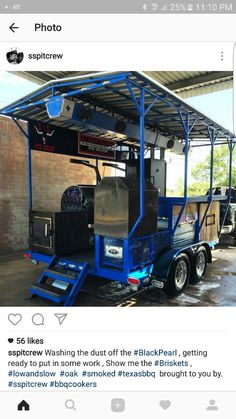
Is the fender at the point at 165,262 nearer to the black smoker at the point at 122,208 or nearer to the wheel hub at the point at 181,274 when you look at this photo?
the wheel hub at the point at 181,274

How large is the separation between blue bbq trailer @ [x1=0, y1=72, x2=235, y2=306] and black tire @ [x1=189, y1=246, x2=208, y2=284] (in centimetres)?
2

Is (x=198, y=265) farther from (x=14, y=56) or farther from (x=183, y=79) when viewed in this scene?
(x=183, y=79)

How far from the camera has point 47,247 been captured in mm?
4684

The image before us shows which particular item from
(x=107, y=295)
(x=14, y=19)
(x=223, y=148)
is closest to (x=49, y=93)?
(x=14, y=19)
